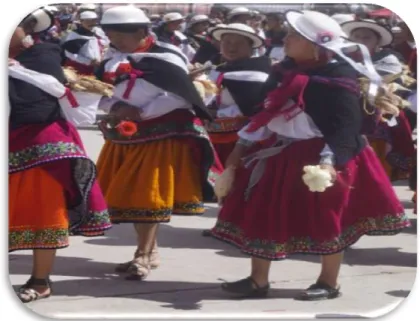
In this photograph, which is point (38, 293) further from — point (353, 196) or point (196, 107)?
point (353, 196)

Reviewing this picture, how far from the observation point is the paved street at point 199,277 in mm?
5344

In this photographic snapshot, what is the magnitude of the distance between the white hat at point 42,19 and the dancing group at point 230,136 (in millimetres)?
12

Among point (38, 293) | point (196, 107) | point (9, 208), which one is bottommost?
point (38, 293)

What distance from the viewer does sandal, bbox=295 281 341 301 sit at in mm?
5418

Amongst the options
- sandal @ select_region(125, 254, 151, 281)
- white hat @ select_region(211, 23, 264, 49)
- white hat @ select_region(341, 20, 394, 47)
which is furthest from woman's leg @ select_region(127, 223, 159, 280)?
white hat @ select_region(341, 20, 394, 47)

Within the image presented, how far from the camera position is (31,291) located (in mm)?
5312

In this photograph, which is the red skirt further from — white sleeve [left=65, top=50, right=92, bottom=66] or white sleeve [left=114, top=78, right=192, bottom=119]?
white sleeve [left=65, top=50, right=92, bottom=66]

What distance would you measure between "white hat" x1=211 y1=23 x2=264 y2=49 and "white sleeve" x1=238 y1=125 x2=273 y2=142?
344mm

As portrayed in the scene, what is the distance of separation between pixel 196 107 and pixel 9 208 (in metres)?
0.88

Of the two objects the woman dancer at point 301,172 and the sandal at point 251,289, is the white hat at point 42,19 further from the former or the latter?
the sandal at point 251,289

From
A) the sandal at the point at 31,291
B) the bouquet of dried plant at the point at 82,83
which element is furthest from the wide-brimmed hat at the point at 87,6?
the sandal at the point at 31,291

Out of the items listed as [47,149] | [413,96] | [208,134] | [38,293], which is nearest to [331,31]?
[413,96]

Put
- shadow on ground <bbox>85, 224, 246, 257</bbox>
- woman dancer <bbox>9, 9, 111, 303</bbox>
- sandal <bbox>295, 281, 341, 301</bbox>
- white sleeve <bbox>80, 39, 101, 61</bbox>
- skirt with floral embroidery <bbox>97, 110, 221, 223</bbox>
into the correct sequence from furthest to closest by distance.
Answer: skirt with floral embroidery <bbox>97, 110, 221, 223</bbox> → shadow on ground <bbox>85, 224, 246, 257</bbox> → sandal <bbox>295, 281, 341, 301</bbox> → white sleeve <bbox>80, 39, 101, 61</bbox> → woman dancer <bbox>9, 9, 111, 303</bbox>

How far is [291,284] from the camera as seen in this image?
215 inches
